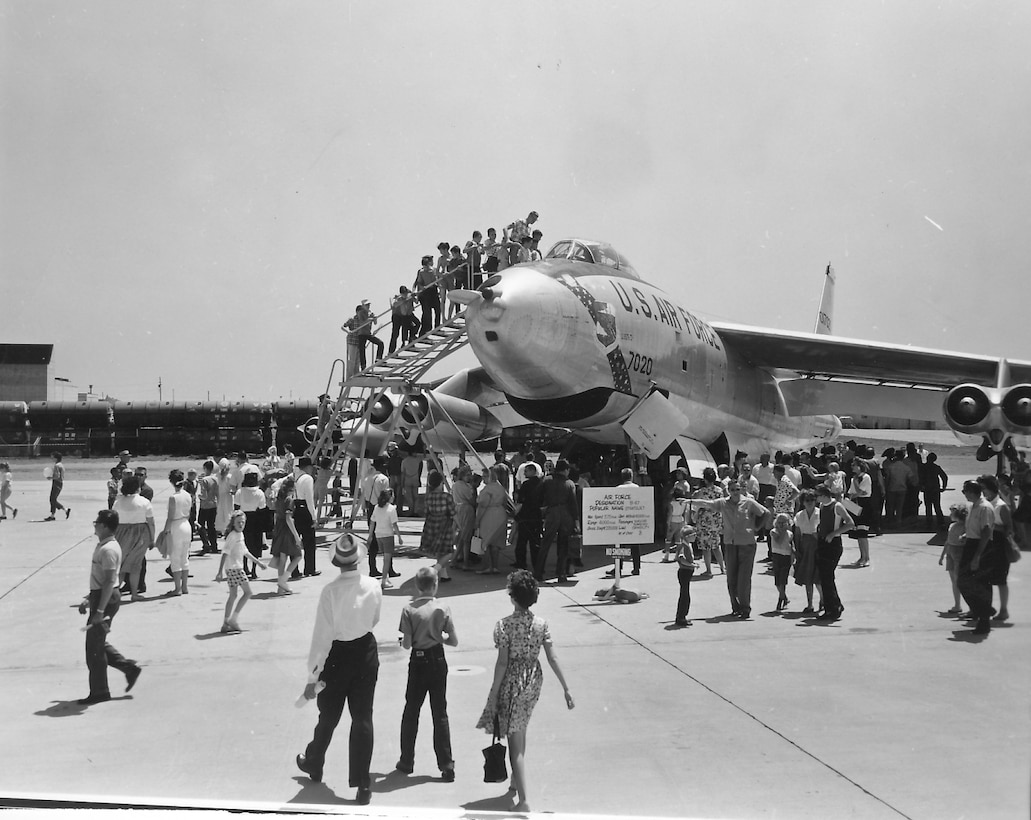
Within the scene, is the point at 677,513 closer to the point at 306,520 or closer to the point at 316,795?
the point at 306,520

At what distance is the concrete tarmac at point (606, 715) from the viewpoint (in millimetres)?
4773

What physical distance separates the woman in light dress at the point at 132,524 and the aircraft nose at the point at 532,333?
14.9 feet

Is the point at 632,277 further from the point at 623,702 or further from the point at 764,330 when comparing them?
the point at 623,702

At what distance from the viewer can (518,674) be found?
15.6 feet

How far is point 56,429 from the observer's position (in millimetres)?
46906

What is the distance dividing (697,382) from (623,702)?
10466mm

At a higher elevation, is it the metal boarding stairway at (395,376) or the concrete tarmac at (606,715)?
the metal boarding stairway at (395,376)

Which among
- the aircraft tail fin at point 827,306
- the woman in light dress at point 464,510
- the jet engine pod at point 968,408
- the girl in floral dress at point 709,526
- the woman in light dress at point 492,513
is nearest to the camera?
the girl in floral dress at point 709,526

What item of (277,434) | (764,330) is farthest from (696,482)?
(277,434)

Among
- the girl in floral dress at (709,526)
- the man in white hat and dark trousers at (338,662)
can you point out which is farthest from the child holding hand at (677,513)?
the man in white hat and dark trousers at (338,662)

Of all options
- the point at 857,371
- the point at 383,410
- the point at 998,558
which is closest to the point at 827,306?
the point at 857,371

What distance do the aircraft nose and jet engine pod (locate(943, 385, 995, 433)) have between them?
6782 millimetres

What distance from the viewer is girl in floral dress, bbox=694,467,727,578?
1073cm

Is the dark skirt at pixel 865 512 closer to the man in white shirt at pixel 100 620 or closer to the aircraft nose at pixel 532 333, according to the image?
the aircraft nose at pixel 532 333
